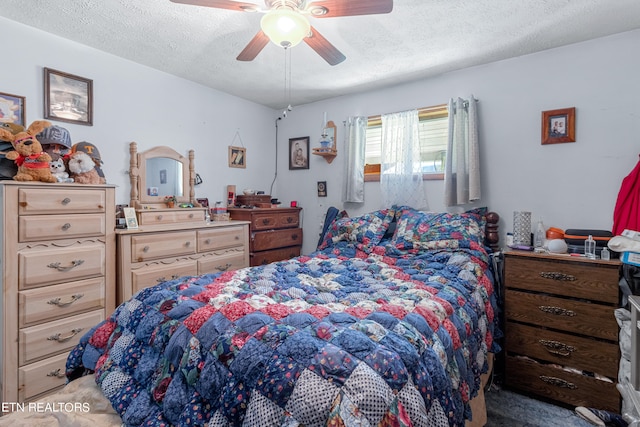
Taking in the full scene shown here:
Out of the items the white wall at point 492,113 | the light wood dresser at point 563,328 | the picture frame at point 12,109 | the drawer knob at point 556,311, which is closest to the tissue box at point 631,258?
the light wood dresser at point 563,328

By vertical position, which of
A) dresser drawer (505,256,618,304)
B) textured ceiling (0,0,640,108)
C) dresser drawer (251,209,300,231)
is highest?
textured ceiling (0,0,640,108)

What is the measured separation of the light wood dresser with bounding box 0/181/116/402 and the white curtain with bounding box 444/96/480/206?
2.69 m

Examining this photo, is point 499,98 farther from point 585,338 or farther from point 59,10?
point 59,10

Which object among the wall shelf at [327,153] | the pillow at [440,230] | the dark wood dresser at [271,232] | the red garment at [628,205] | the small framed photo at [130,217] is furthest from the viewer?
the wall shelf at [327,153]

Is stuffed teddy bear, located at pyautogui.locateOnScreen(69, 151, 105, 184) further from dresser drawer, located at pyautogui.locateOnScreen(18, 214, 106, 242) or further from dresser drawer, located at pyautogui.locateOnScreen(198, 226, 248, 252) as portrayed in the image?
dresser drawer, located at pyautogui.locateOnScreen(198, 226, 248, 252)

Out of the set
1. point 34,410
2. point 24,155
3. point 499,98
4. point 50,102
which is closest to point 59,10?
point 50,102

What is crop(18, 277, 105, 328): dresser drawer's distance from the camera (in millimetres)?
1819

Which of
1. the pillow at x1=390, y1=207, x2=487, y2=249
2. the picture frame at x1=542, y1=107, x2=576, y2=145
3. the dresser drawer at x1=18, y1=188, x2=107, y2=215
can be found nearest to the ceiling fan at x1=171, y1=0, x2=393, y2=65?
the dresser drawer at x1=18, y1=188, x2=107, y2=215

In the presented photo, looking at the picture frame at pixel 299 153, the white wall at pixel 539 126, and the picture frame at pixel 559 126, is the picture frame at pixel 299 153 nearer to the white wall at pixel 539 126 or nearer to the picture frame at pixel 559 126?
the white wall at pixel 539 126

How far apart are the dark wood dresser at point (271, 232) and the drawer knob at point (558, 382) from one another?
2502mm

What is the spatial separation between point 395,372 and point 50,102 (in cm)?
283

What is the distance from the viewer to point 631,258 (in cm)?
171

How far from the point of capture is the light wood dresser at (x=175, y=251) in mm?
2271

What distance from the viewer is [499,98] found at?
2627mm
